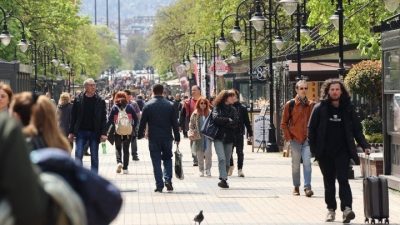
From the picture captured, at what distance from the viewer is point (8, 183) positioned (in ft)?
13.2

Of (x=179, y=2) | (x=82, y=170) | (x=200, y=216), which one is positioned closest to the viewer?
(x=82, y=170)

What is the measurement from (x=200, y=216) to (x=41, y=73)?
215ft

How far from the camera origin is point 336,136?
44.3 ft

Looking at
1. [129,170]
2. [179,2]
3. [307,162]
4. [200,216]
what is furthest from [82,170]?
[179,2]

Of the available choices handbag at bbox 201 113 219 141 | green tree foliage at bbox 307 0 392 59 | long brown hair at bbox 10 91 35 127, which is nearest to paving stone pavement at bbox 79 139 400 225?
handbag at bbox 201 113 219 141

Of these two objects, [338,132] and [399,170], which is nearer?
[338,132]

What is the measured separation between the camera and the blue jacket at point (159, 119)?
18469 millimetres

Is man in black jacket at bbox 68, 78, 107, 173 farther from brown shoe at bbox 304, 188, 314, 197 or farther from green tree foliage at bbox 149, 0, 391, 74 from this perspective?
green tree foliage at bbox 149, 0, 391, 74

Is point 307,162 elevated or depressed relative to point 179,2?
depressed

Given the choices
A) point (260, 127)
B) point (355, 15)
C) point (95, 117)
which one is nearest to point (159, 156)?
point (95, 117)

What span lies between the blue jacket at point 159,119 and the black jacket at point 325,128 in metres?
5.13

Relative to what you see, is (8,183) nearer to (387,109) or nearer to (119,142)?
(387,109)

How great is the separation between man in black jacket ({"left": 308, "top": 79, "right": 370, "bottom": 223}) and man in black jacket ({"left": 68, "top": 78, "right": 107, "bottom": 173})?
5262 mm

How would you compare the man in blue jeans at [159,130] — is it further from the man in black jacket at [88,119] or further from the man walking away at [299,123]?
the man walking away at [299,123]
